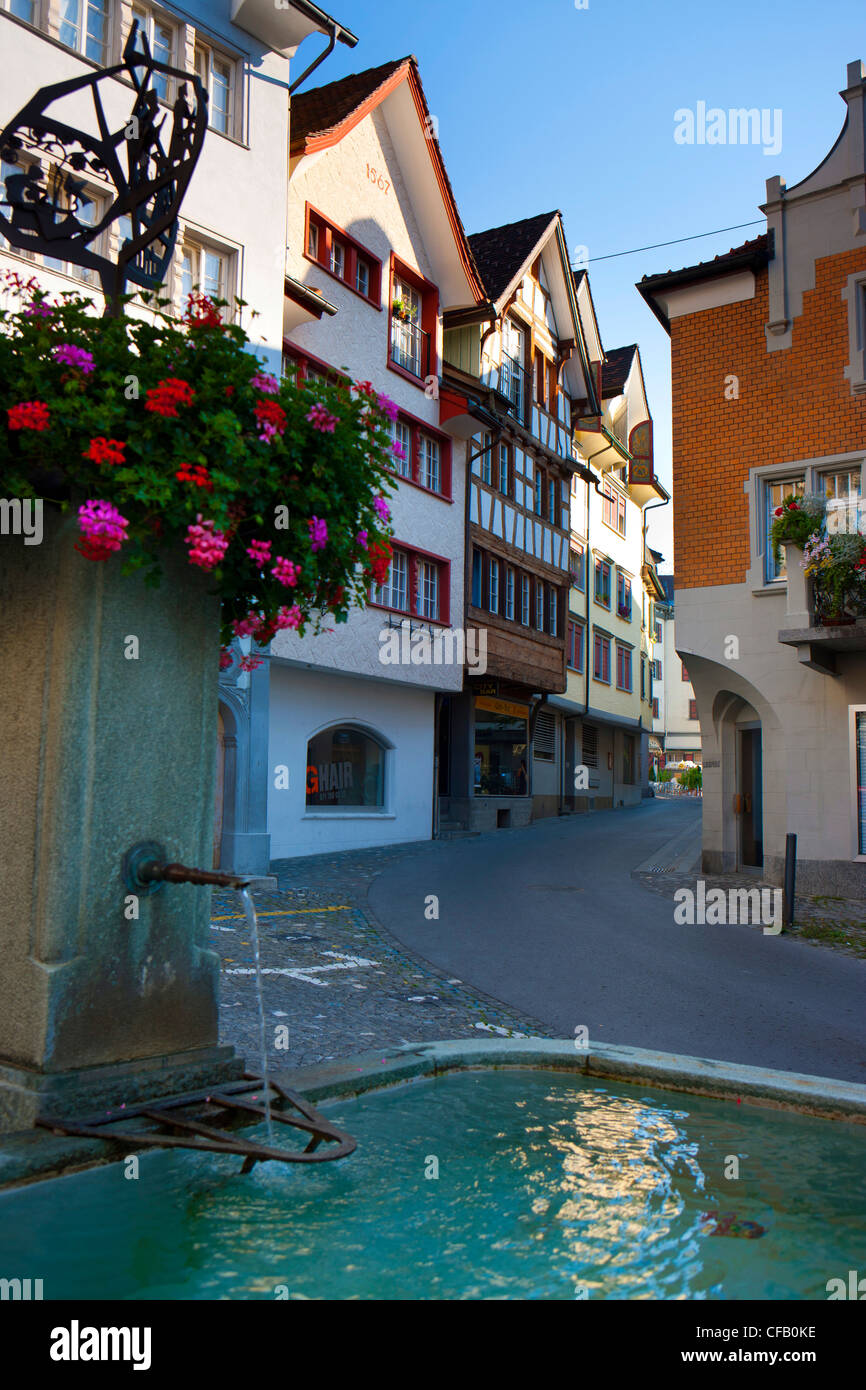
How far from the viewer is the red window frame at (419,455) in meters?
22.6

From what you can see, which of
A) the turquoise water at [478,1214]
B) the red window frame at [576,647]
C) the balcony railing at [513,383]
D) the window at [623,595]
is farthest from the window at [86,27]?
the window at [623,595]

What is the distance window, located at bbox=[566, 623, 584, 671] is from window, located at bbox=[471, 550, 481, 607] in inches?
381

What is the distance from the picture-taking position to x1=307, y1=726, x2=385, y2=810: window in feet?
67.6

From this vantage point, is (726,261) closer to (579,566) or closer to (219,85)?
(219,85)

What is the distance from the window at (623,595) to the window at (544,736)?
28.2 feet

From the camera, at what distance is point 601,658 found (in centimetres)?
3881

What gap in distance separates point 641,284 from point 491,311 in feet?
20.9

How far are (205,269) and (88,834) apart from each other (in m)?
13.3

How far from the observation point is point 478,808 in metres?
26.6

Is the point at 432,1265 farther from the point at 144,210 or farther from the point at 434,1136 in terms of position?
the point at 144,210

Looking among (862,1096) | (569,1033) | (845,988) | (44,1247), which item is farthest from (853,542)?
(44,1247)

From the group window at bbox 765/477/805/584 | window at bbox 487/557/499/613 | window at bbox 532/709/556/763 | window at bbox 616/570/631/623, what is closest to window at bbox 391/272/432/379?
window at bbox 487/557/499/613

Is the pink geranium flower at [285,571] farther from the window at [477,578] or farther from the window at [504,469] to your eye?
the window at [504,469]

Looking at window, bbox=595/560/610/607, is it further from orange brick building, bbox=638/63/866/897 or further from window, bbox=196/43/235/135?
window, bbox=196/43/235/135
